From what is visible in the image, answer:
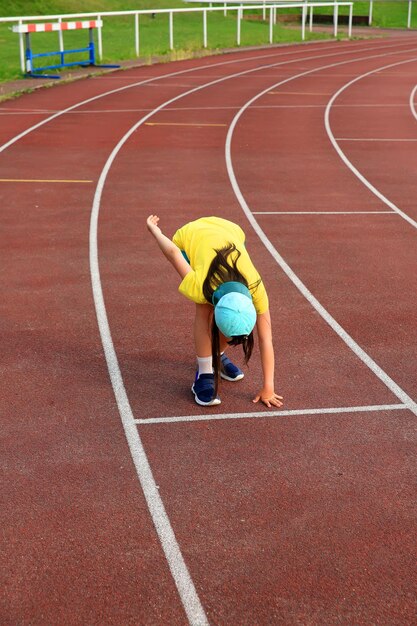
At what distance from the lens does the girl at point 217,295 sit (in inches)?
237

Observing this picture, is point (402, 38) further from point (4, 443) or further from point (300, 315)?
point (4, 443)

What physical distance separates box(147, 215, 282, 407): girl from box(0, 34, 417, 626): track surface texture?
0.82 ft

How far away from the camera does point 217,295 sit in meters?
6.16

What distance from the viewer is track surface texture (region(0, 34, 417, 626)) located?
190 inches

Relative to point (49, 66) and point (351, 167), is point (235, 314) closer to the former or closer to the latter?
point (351, 167)

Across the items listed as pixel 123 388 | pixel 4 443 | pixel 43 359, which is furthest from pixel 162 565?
pixel 43 359

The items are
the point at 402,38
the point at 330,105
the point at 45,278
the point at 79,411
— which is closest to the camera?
the point at 79,411

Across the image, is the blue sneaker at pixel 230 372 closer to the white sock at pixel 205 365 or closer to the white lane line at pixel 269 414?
the white sock at pixel 205 365

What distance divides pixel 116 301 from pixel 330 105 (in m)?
15.0

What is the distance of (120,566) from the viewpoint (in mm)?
4953

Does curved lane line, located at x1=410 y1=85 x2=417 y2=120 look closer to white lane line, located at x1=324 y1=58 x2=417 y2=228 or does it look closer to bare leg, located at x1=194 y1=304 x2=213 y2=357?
white lane line, located at x1=324 y1=58 x2=417 y2=228

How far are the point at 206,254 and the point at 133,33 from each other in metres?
38.2

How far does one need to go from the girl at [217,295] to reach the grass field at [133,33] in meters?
20.7

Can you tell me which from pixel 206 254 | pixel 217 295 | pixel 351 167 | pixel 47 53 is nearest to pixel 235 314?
pixel 217 295
